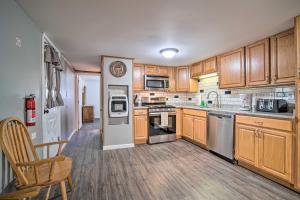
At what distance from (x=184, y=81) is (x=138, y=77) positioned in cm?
145

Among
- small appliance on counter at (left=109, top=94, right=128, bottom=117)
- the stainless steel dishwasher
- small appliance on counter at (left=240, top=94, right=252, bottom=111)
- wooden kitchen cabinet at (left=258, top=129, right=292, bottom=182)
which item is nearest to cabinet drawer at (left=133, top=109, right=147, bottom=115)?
small appliance on counter at (left=109, top=94, right=128, bottom=117)

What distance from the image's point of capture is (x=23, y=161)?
1432mm

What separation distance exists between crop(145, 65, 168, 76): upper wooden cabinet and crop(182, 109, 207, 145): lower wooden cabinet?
1335 millimetres

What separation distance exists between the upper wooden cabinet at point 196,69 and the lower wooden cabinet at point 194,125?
1.07 metres

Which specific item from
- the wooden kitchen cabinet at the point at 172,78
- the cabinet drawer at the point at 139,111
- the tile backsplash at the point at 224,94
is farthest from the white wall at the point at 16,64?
the wooden kitchen cabinet at the point at 172,78

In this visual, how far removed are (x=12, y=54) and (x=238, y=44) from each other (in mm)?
3405

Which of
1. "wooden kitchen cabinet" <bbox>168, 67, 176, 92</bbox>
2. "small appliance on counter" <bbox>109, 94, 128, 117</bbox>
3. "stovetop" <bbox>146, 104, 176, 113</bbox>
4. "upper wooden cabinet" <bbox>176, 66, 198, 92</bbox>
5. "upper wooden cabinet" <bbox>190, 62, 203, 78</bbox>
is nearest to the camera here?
"small appliance on counter" <bbox>109, 94, 128, 117</bbox>

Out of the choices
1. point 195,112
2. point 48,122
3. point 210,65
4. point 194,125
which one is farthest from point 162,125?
point 48,122

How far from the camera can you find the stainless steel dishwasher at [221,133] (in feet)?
9.25

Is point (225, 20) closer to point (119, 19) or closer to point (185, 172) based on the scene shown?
point (119, 19)

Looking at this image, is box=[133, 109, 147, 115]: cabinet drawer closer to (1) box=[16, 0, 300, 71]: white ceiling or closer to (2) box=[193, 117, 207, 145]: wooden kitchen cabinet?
(2) box=[193, 117, 207, 145]: wooden kitchen cabinet

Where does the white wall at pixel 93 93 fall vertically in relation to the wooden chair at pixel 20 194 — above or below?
above

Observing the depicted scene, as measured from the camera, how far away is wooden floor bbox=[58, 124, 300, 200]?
6.23 feet

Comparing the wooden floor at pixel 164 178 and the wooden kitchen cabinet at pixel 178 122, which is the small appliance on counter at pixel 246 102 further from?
the wooden kitchen cabinet at pixel 178 122
